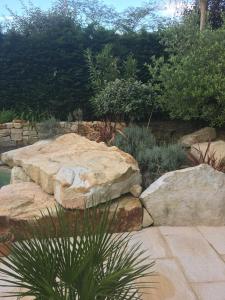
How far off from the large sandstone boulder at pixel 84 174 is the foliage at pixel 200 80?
78.9 inches

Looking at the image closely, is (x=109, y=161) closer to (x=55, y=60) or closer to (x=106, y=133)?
(x=106, y=133)

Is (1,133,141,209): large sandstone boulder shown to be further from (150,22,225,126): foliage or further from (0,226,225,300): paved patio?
(150,22,225,126): foliage

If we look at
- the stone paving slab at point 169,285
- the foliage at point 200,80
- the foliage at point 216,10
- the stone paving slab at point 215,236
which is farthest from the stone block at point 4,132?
the foliage at point 216,10

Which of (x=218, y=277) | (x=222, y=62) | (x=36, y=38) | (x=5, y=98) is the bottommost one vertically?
(x=218, y=277)

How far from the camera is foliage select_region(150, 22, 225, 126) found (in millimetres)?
5719

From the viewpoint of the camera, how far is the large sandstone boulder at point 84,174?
3.31 metres

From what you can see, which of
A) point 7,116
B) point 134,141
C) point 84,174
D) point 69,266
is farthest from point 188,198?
point 7,116

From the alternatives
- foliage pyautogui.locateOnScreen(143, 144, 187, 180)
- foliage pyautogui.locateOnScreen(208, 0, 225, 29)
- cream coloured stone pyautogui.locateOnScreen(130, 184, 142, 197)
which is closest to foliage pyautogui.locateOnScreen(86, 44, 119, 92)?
foliage pyautogui.locateOnScreen(143, 144, 187, 180)

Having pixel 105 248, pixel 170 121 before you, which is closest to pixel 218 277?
pixel 105 248

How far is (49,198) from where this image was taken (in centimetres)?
357

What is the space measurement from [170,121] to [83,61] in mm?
2285

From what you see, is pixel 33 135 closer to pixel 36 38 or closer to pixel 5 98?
pixel 5 98

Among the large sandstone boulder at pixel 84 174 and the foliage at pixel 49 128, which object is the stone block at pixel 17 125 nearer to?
the foliage at pixel 49 128

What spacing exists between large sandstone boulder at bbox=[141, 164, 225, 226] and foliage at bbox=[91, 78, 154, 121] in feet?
11.2
